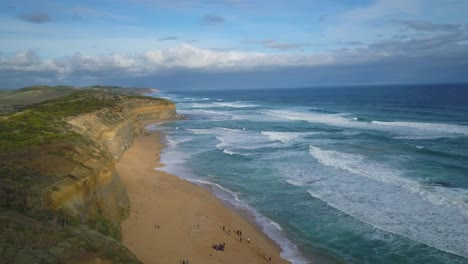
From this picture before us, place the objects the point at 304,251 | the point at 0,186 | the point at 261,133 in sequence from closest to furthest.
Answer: the point at 0,186 → the point at 304,251 → the point at 261,133

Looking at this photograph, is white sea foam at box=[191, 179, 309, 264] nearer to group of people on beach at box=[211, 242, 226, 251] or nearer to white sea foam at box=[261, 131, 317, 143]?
group of people on beach at box=[211, 242, 226, 251]

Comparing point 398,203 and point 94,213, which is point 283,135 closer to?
point 398,203

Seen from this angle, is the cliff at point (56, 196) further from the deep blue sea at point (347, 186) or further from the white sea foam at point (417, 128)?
the white sea foam at point (417, 128)

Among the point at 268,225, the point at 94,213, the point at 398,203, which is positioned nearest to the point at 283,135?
the point at 398,203

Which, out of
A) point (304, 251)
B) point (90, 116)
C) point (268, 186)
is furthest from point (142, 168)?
point (304, 251)

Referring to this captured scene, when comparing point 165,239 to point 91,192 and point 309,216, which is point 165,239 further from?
point 309,216
